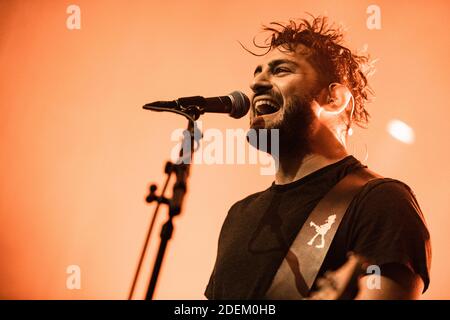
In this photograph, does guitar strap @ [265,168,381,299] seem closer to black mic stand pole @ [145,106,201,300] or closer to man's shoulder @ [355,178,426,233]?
man's shoulder @ [355,178,426,233]

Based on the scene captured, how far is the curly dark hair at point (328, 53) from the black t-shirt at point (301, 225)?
0.50 metres

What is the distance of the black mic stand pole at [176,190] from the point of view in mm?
1249

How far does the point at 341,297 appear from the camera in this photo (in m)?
1.48

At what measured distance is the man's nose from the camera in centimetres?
206

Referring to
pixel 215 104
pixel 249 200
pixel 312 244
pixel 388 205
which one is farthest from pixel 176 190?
pixel 249 200

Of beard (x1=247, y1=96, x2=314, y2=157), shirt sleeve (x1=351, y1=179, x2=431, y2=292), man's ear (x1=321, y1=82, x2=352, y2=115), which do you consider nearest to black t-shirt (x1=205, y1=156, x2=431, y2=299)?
shirt sleeve (x1=351, y1=179, x2=431, y2=292)

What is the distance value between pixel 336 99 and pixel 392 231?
91 cm

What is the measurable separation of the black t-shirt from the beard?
Answer: 0.17 meters

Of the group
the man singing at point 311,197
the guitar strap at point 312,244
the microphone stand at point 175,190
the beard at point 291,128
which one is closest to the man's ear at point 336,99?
the man singing at point 311,197

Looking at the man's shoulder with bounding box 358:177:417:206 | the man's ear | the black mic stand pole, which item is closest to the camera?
the black mic stand pole
